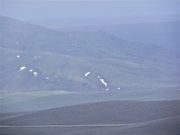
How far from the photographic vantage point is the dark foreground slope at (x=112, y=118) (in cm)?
989

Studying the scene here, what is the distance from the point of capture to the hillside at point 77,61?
10047mm

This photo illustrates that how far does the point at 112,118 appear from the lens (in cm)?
991

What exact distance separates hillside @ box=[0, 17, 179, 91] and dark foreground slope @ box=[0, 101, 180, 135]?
0.37 metres

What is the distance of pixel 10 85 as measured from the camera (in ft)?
33.4

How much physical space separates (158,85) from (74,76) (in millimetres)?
1549

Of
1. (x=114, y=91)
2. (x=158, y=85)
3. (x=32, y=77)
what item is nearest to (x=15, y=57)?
(x=32, y=77)

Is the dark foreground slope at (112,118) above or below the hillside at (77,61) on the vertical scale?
below

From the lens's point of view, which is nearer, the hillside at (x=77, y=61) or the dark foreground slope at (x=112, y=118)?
the dark foreground slope at (x=112, y=118)

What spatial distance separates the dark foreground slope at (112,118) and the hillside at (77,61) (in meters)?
0.37

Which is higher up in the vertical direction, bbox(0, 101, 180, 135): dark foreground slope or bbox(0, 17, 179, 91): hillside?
bbox(0, 17, 179, 91): hillside

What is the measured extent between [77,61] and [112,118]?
1.25 meters

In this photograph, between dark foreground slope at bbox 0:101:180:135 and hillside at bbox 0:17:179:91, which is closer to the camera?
dark foreground slope at bbox 0:101:180:135

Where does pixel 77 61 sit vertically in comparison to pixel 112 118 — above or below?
above

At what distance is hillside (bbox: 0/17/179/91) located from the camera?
10047 mm
